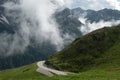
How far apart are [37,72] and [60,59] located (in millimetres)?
39589

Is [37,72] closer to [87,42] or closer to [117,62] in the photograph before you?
→ [117,62]

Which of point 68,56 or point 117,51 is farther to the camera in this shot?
point 68,56

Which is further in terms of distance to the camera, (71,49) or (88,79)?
(71,49)

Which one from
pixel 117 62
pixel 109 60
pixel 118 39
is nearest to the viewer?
pixel 117 62

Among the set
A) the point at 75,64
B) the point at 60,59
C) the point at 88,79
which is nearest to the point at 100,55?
the point at 75,64

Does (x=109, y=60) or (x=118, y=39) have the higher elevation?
(x=118, y=39)

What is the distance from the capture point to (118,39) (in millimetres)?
197375

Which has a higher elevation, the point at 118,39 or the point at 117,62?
the point at 118,39

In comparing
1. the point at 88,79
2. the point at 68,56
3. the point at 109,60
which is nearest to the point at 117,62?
the point at 109,60

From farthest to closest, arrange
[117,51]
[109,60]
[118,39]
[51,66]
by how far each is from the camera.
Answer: [118,39]
[51,66]
[117,51]
[109,60]

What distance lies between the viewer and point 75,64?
170 metres

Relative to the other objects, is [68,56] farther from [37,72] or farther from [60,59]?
[37,72]

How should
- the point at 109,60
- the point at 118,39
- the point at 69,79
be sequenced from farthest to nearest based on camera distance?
the point at 118,39 < the point at 109,60 < the point at 69,79

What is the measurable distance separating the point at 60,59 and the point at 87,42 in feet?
75.5
